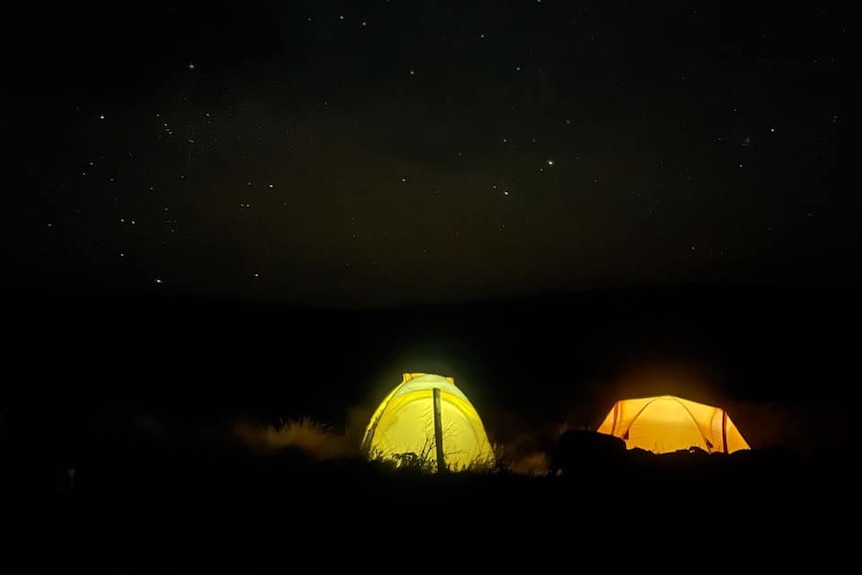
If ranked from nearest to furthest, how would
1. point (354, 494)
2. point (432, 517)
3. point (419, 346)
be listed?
point (432, 517), point (354, 494), point (419, 346)

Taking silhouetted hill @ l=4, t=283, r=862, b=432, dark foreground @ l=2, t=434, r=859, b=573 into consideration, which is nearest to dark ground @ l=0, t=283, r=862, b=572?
dark foreground @ l=2, t=434, r=859, b=573

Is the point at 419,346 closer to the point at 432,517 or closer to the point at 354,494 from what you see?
the point at 354,494

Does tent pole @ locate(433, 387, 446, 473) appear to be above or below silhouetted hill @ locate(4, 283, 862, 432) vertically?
below

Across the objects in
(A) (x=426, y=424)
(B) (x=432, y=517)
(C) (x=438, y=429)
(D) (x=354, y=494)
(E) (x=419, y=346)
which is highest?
(E) (x=419, y=346)

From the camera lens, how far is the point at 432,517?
6.07 metres

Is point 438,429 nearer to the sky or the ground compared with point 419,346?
nearer to the ground

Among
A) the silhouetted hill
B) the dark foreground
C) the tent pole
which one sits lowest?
the dark foreground

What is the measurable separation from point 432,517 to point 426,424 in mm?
4114

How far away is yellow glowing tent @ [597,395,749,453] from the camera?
10.9 m

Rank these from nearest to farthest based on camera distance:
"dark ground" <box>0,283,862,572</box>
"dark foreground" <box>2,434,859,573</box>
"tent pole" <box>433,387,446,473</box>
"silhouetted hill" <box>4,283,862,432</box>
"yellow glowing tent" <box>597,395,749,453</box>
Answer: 1. "dark foreground" <box>2,434,859,573</box>
2. "dark ground" <box>0,283,862,572</box>
3. "tent pole" <box>433,387,446,473</box>
4. "yellow glowing tent" <box>597,395,749,453</box>
5. "silhouetted hill" <box>4,283,862,432</box>

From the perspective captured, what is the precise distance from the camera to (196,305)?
4153 centimetres

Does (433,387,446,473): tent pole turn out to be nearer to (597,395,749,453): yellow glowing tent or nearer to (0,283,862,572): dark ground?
(0,283,862,572): dark ground

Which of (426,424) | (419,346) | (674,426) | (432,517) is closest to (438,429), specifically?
(426,424)

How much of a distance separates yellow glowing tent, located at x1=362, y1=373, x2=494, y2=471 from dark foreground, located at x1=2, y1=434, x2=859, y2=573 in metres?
2.69
